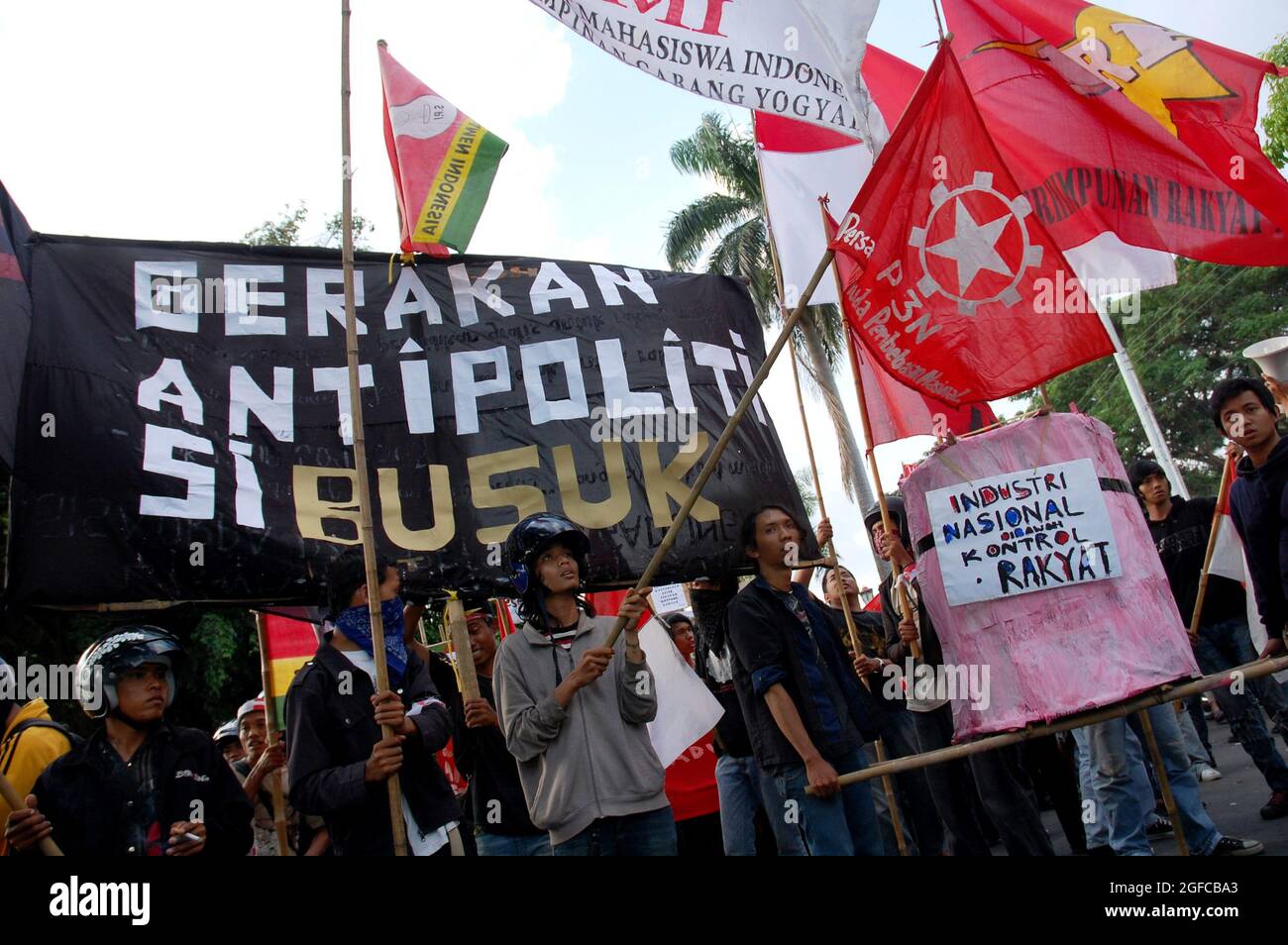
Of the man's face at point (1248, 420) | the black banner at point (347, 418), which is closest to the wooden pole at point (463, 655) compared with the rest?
the black banner at point (347, 418)

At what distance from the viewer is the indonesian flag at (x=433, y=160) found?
18.8ft

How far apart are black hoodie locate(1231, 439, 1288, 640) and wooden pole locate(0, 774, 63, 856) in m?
4.96

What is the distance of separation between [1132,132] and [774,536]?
2.89m

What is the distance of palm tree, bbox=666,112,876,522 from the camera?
24.5 metres

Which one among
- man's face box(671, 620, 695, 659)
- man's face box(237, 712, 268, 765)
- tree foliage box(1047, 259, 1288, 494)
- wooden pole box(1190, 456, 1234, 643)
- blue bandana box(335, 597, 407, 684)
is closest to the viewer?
blue bandana box(335, 597, 407, 684)

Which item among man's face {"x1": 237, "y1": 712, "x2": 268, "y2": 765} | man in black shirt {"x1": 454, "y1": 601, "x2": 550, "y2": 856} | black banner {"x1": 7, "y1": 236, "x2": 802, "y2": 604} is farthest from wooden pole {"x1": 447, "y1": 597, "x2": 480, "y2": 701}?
man's face {"x1": 237, "y1": 712, "x2": 268, "y2": 765}

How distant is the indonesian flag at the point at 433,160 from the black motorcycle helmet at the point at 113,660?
2624 mm

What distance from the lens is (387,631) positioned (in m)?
4.56

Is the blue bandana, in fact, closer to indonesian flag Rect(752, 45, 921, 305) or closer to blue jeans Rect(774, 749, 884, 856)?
blue jeans Rect(774, 749, 884, 856)

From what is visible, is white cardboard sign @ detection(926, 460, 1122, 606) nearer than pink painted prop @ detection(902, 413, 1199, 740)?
No

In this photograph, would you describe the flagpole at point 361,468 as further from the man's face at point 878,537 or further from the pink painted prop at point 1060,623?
the man's face at point 878,537

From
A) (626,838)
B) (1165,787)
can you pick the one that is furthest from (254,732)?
(1165,787)
